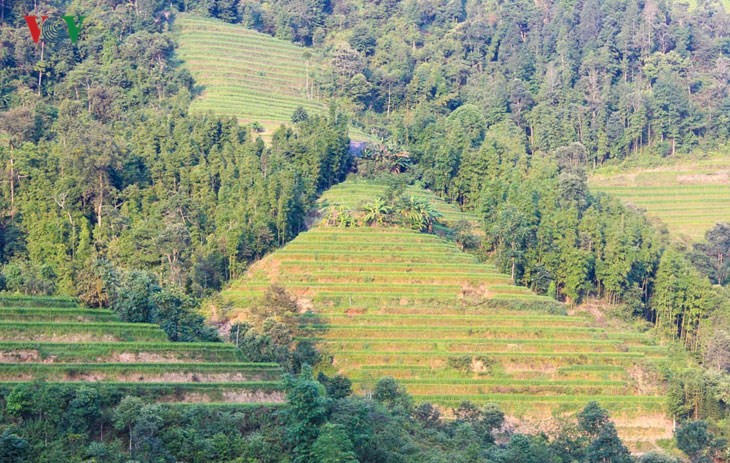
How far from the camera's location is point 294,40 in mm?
86938

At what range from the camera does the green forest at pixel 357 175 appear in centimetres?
3462

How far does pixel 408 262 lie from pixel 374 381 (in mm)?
8652

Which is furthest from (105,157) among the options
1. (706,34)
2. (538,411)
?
(706,34)

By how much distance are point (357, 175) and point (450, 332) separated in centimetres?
1565

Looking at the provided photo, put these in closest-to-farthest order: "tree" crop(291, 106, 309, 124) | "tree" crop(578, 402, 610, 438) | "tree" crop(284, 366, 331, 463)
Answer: "tree" crop(284, 366, 331, 463)
"tree" crop(578, 402, 610, 438)
"tree" crop(291, 106, 309, 124)

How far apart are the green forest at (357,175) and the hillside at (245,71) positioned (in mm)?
1490

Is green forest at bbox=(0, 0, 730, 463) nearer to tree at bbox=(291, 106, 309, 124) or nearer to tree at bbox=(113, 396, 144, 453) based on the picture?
tree at bbox=(113, 396, 144, 453)

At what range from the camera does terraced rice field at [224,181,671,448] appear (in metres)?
45.9

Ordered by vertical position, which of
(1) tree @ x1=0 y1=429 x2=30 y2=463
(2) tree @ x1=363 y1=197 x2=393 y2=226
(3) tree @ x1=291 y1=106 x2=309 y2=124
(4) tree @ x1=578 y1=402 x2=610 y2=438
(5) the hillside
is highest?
(5) the hillside

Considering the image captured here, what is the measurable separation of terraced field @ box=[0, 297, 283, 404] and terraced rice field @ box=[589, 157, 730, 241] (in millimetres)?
36283

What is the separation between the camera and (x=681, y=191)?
72.0 m

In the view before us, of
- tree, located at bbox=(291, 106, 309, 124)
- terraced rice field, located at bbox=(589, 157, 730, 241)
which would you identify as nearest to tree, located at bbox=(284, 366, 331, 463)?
tree, located at bbox=(291, 106, 309, 124)

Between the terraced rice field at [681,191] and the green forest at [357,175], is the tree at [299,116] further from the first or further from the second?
the terraced rice field at [681,191]

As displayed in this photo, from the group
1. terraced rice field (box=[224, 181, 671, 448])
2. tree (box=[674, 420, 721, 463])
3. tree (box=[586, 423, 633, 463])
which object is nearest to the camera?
tree (box=[586, 423, 633, 463])
